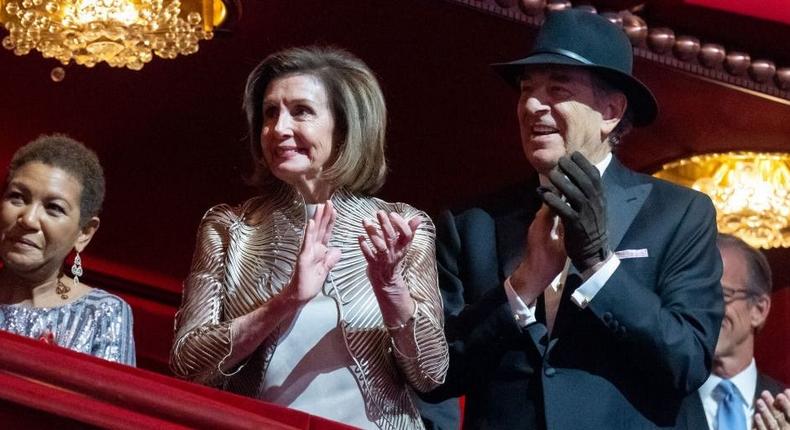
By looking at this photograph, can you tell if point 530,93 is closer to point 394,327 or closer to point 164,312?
point 394,327

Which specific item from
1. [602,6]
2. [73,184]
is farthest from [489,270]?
[602,6]

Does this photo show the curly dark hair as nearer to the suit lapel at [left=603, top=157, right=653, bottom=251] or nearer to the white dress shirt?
the white dress shirt

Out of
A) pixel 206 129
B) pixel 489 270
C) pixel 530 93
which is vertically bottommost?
pixel 206 129

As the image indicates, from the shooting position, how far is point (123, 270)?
532 cm

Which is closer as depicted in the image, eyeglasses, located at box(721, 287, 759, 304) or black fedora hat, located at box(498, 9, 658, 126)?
black fedora hat, located at box(498, 9, 658, 126)

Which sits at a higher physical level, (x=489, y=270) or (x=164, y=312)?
(x=489, y=270)

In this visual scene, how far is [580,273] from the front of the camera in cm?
300

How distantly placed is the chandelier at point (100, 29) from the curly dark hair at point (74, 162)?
3.61 ft

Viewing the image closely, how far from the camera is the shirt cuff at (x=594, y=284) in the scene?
2.98m

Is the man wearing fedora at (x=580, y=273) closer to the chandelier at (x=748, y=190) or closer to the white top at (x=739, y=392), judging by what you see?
the white top at (x=739, y=392)

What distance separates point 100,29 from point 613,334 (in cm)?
170

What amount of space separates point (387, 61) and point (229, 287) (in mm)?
1771

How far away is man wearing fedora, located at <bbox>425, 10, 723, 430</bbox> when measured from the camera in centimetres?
297

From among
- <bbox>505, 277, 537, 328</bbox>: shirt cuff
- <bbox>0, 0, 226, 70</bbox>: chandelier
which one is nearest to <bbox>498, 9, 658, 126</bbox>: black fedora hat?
<bbox>505, 277, 537, 328</bbox>: shirt cuff
